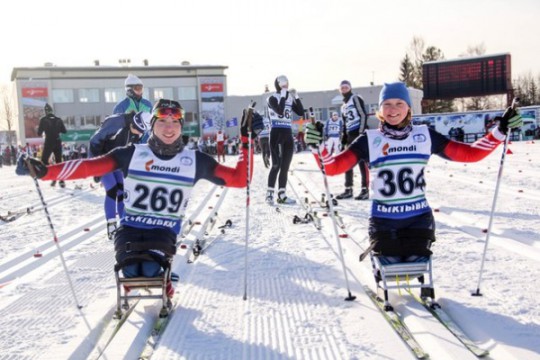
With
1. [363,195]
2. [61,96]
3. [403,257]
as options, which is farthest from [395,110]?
[61,96]

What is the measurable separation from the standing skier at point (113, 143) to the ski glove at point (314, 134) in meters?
2.80

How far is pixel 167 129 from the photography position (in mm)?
3773

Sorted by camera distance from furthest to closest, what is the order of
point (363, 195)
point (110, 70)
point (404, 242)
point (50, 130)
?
point (110, 70) < point (50, 130) < point (363, 195) < point (404, 242)

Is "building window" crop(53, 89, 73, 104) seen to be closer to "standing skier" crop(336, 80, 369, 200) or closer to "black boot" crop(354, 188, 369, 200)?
"standing skier" crop(336, 80, 369, 200)

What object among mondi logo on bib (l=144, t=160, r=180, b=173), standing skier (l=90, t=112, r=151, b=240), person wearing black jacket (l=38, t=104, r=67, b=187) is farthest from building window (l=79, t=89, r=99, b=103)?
mondi logo on bib (l=144, t=160, r=180, b=173)

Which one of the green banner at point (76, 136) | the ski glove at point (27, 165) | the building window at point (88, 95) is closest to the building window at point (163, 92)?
the building window at point (88, 95)

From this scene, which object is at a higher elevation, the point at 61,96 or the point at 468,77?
the point at 61,96

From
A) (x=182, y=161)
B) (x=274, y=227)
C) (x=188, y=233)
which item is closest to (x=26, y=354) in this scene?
(x=182, y=161)

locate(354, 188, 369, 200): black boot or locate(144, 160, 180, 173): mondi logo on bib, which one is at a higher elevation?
locate(144, 160, 180, 173): mondi logo on bib

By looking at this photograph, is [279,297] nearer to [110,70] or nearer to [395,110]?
[395,110]

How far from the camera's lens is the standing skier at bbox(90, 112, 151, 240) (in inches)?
242

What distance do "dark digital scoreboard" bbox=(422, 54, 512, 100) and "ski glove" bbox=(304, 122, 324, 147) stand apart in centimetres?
3386

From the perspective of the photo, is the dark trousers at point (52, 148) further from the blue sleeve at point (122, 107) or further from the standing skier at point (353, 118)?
the standing skier at point (353, 118)

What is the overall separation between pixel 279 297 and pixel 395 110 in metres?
1.65
